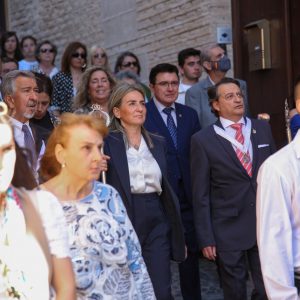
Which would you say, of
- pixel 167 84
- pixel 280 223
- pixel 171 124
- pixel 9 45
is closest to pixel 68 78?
pixel 167 84

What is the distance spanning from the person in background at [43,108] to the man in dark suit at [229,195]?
1.48m

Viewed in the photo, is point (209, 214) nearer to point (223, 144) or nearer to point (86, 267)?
point (223, 144)

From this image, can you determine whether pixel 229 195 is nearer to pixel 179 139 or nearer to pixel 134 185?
pixel 134 185

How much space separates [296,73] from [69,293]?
9.23 meters

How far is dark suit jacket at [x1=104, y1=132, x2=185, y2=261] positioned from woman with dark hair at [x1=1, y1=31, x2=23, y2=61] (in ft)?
22.9

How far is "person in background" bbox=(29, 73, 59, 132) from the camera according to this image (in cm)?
1009

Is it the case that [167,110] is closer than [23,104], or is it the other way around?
[23,104]

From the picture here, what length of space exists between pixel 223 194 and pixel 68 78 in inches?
148

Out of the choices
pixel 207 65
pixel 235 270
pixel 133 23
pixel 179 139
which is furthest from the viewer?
pixel 133 23

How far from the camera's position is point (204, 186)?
9281 mm

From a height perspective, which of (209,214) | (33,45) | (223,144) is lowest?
(209,214)

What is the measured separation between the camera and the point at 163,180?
8719mm

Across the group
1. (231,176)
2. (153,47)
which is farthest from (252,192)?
(153,47)

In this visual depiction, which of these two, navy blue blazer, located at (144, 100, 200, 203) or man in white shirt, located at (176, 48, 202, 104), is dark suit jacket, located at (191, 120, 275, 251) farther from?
man in white shirt, located at (176, 48, 202, 104)
